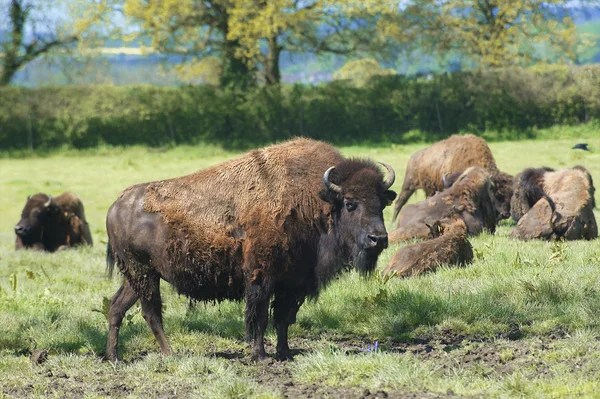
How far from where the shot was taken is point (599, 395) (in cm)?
612

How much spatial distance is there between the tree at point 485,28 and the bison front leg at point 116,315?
34.3m

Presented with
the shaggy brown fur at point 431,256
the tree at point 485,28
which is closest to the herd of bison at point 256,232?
the shaggy brown fur at point 431,256

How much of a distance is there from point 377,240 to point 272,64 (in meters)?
33.7

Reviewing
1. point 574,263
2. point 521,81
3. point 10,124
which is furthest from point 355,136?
point 574,263

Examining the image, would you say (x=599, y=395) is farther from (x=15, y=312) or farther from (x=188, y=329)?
(x=15, y=312)

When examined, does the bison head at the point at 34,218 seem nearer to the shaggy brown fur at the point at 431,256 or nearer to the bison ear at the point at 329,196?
the shaggy brown fur at the point at 431,256

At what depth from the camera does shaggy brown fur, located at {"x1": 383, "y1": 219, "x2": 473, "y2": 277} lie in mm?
11367

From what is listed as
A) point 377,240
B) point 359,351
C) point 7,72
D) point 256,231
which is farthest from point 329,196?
point 7,72

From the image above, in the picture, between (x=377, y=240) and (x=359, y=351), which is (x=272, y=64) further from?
(x=377, y=240)

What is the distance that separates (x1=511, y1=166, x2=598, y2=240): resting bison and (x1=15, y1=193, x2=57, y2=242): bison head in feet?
33.3

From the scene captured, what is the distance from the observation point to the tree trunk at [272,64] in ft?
133

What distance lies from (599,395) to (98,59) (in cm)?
4593

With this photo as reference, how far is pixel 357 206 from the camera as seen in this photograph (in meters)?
8.31

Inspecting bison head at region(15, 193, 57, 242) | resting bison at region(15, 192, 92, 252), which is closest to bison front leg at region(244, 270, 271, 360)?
resting bison at region(15, 192, 92, 252)
